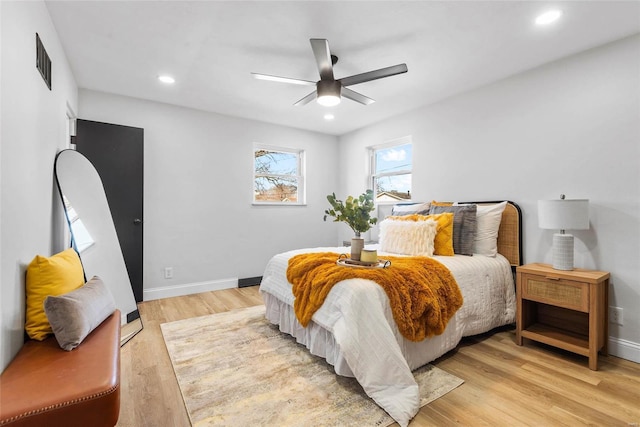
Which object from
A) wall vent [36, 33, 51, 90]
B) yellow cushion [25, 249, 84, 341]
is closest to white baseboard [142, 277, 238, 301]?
yellow cushion [25, 249, 84, 341]

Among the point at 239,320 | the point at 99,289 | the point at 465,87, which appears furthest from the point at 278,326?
the point at 465,87

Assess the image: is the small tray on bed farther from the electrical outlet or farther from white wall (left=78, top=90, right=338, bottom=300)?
white wall (left=78, top=90, right=338, bottom=300)

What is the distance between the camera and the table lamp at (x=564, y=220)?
7.56 ft

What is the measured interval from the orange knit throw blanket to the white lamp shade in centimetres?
94

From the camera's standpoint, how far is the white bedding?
5.62 ft

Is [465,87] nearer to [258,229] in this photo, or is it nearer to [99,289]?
[258,229]

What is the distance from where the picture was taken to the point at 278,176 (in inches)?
193

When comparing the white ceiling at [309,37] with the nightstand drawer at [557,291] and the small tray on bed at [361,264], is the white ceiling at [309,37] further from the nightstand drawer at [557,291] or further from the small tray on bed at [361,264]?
the nightstand drawer at [557,291]

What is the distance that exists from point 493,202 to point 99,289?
11.2ft

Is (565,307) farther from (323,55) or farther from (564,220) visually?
(323,55)

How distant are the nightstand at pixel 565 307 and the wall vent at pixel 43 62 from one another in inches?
146

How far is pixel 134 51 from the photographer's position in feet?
8.59

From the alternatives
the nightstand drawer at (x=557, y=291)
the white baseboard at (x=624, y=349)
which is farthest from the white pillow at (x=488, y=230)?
the white baseboard at (x=624, y=349)

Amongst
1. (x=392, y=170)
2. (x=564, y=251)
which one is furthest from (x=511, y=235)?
(x=392, y=170)
